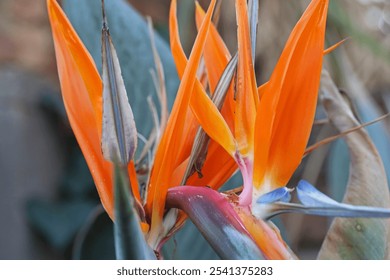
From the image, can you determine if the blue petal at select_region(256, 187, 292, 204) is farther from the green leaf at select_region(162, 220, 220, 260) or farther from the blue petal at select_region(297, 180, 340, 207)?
the green leaf at select_region(162, 220, 220, 260)

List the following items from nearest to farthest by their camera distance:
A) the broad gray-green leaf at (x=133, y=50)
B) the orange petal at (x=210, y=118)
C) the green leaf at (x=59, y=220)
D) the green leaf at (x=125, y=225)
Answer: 1. the green leaf at (x=125, y=225)
2. the orange petal at (x=210, y=118)
3. the broad gray-green leaf at (x=133, y=50)
4. the green leaf at (x=59, y=220)

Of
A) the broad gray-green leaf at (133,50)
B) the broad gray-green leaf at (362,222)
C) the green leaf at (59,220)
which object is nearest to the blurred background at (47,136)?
the green leaf at (59,220)

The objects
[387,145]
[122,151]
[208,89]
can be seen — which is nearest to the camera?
[122,151]

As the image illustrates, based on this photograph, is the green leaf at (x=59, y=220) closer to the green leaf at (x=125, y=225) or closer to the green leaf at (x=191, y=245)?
the green leaf at (x=191, y=245)

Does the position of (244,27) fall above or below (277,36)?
above

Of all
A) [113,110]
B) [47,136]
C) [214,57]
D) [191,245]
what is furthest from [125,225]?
[47,136]

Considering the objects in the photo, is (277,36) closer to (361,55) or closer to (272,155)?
(361,55)

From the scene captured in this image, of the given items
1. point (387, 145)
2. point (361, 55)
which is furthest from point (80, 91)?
point (361, 55)

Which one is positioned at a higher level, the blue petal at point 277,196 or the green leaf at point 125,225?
the green leaf at point 125,225
